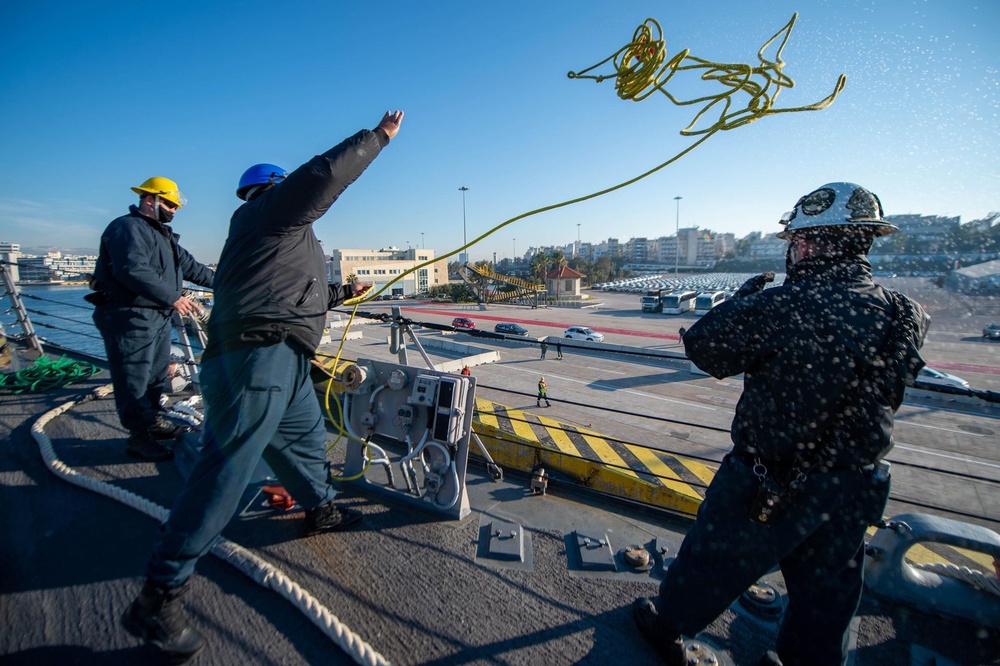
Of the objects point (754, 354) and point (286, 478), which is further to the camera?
point (286, 478)

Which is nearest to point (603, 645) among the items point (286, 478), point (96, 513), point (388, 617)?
point (388, 617)

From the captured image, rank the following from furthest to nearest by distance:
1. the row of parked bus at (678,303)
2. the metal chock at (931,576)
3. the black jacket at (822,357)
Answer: the row of parked bus at (678,303) → the metal chock at (931,576) → the black jacket at (822,357)

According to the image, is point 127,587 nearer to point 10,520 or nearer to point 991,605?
point 10,520

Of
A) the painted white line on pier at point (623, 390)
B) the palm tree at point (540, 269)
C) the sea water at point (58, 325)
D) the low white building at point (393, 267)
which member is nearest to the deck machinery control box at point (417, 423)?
the sea water at point (58, 325)

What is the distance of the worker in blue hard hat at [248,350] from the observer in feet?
4.46

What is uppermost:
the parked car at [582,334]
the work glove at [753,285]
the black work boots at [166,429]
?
the work glove at [753,285]

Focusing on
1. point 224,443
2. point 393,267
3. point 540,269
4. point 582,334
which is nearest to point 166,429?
point 224,443

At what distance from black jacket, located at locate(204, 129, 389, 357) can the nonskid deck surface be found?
0.96m

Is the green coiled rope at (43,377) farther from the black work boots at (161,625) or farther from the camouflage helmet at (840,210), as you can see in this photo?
the camouflage helmet at (840,210)

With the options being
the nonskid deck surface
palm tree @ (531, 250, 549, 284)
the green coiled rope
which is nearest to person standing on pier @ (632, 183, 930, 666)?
the nonskid deck surface

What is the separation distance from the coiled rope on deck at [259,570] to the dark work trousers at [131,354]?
0.41 m

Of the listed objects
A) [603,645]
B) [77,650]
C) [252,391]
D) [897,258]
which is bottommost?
[603,645]

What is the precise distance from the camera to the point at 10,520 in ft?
6.70

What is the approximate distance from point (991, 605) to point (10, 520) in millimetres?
4121
